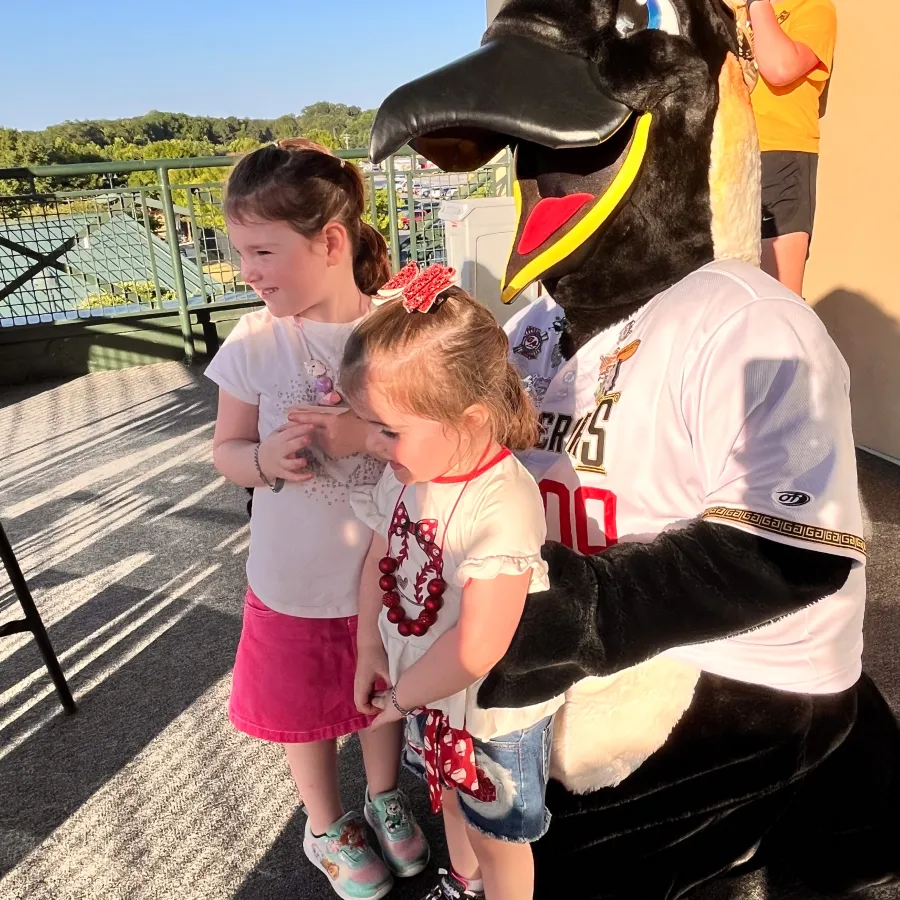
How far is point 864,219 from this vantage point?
3.14 meters

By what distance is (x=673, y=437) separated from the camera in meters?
0.95

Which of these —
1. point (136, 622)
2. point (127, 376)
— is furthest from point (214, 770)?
point (127, 376)

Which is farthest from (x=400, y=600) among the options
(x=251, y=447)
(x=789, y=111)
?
(x=789, y=111)

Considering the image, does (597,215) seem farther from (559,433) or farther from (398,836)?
(398,836)

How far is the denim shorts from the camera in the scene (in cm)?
103

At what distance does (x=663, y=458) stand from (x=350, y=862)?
1.04m

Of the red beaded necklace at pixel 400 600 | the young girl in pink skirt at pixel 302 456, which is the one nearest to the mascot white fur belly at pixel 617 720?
the red beaded necklace at pixel 400 600

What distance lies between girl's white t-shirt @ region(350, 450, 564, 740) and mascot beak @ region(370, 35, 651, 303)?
0.27m

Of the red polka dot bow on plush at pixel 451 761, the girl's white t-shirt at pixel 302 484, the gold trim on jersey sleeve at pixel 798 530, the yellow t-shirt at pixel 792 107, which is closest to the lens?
the gold trim on jersey sleeve at pixel 798 530

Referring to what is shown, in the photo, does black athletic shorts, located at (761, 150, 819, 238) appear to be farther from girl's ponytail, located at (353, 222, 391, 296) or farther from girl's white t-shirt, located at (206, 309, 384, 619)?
girl's white t-shirt, located at (206, 309, 384, 619)

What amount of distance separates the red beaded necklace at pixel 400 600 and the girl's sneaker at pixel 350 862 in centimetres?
66

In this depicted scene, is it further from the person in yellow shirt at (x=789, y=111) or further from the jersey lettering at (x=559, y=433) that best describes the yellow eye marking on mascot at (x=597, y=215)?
the person in yellow shirt at (x=789, y=111)

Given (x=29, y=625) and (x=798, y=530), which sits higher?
(x=798, y=530)

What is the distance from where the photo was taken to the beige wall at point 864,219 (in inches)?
117
